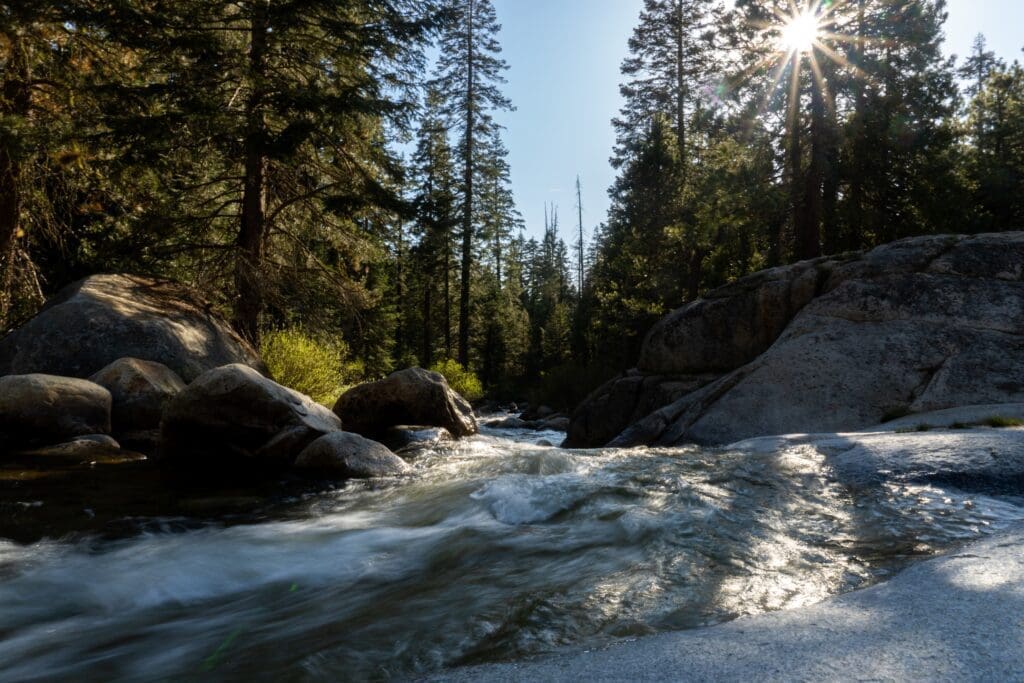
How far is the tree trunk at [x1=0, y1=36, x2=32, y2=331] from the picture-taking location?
9.72 metres

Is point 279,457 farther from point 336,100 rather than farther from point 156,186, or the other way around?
point 156,186

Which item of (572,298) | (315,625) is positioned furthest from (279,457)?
(572,298)

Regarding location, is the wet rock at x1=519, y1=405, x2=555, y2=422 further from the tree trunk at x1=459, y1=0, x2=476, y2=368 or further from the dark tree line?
the dark tree line

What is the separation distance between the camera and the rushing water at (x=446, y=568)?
8.27 ft

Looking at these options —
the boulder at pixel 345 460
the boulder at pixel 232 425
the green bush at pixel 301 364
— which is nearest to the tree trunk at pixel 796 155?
the green bush at pixel 301 364

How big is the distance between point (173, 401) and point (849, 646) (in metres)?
7.43

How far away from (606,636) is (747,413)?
6836 millimetres

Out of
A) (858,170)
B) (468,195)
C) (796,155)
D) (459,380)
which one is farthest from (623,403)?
(468,195)

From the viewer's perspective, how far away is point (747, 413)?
8492 millimetres

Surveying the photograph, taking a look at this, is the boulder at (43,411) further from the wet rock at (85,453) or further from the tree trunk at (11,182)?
the tree trunk at (11,182)

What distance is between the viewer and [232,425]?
734 cm

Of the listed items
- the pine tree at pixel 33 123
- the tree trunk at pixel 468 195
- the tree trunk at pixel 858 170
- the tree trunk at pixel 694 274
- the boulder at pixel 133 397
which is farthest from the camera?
the tree trunk at pixel 468 195

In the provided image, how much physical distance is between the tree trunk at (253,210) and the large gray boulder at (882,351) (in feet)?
23.5

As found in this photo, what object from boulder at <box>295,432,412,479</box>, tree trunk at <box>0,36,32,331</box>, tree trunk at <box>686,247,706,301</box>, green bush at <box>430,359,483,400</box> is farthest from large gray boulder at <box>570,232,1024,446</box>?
green bush at <box>430,359,483,400</box>
